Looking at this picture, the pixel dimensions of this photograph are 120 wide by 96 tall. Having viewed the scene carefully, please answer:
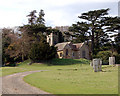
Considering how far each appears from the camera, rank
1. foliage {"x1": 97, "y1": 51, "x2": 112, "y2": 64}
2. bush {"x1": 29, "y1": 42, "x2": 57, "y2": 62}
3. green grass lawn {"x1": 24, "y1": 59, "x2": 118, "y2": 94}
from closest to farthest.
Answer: green grass lawn {"x1": 24, "y1": 59, "x2": 118, "y2": 94}, bush {"x1": 29, "y1": 42, "x2": 57, "y2": 62}, foliage {"x1": 97, "y1": 51, "x2": 112, "y2": 64}

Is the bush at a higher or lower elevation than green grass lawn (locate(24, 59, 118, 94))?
higher

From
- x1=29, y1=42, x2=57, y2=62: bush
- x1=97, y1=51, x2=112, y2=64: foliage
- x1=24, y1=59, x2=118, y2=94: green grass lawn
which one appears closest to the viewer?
x1=24, y1=59, x2=118, y2=94: green grass lawn

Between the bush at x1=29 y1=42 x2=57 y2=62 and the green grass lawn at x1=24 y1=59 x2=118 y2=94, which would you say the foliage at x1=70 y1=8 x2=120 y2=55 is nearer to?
the bush at x1=29 y1=42 x2=57 y2=62

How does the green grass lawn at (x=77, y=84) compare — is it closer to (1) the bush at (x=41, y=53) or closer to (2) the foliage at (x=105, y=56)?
(1) the bush at (x=41, y=53)

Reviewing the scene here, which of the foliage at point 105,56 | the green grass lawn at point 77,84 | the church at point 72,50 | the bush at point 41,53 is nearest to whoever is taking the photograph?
the green grass lawn at point 77,84

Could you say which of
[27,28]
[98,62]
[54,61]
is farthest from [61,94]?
[27,28]

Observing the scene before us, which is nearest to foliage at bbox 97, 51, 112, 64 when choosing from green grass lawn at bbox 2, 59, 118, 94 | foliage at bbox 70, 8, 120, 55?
foliage at bbox 70, 8, 120, 55

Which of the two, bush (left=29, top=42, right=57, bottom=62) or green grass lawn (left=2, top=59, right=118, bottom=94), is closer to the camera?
green grass lawn (left=2, top=59, right=118, bottom=94)

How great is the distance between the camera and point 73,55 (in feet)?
197

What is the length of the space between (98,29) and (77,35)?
6.45 metres

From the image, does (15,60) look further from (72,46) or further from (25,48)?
(72,46)

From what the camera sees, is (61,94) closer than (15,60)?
Yes

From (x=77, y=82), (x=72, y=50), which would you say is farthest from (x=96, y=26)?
(x=77, y=82)

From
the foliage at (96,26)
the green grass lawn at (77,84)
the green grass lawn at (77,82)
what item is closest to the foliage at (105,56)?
the foliage at (96,26)
